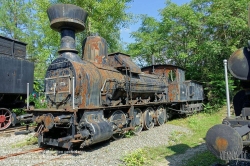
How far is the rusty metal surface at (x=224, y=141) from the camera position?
277 cm

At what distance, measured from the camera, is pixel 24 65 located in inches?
441

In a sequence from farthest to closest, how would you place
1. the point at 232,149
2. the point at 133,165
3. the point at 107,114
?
the point at 107,114 → the point at 133,165 → the point at 232,149

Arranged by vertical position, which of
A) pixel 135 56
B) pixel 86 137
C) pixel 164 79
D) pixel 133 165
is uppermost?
pixel 135 56

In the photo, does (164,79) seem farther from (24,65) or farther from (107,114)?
(24,65)

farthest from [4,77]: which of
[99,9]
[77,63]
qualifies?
[99,9]

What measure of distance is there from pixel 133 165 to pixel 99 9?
1375cm

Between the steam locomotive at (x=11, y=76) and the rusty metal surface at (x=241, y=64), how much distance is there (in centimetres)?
952

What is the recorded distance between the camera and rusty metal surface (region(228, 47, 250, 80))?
11.2ft

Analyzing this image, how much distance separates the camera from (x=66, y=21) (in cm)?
727

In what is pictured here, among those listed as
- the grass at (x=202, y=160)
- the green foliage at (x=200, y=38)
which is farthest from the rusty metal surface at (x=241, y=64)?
the green foliage at (x=200, y=38)

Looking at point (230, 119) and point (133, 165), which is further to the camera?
point (133, 165)

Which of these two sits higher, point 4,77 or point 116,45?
point 116,45

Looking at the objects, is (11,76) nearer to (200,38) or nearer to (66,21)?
(66,21)

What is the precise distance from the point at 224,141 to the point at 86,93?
4473 millimetres
